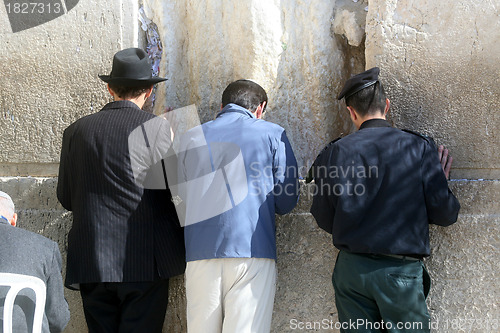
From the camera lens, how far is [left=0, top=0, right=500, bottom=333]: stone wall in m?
2.92

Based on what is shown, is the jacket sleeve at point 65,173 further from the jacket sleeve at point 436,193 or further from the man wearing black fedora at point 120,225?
the jacket sleeve at point 436,193

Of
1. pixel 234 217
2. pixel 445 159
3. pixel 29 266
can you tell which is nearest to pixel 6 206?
pixel 29 266

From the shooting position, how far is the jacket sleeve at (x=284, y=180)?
2.72 metres

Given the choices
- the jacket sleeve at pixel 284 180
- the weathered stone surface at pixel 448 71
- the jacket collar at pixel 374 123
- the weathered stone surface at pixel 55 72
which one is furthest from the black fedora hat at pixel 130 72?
the weathered stone surface at pixel 448 71

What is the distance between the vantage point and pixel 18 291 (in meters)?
2.19

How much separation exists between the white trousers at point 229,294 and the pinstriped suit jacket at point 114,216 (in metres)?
0.19

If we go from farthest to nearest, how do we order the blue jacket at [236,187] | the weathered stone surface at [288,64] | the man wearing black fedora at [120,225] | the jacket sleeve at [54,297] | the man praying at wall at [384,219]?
the weathered stone surface at [288,64]
the man wearing black fedora at [120,225]
the blue jacket at [236,187]
the man praying at wall at [384,219]
the jacket sleeve at [54,297]

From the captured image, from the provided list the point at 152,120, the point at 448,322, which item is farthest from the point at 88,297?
the point at 448,322

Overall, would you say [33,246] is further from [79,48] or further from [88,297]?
[79,48]

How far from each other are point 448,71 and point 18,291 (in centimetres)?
219

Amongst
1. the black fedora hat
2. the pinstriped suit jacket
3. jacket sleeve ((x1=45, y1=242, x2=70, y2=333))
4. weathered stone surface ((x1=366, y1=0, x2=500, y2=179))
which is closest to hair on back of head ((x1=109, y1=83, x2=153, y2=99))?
the black fedora hat

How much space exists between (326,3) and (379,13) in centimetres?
38

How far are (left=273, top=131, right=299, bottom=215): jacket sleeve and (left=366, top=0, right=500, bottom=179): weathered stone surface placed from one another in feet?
2.27

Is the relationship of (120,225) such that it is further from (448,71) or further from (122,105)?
(448,71)
